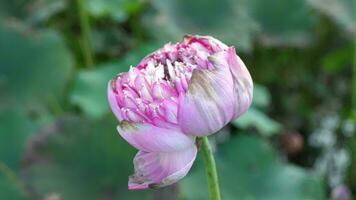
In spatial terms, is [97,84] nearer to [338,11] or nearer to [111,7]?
[111,7]

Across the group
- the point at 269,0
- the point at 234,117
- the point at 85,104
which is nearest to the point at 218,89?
the point at 234,117

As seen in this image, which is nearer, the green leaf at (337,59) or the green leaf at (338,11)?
the green leaf at (338,11)

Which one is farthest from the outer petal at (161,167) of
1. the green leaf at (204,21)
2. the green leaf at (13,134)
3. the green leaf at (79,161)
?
the green leaf at (204,21)

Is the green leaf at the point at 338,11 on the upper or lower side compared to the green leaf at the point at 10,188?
upper

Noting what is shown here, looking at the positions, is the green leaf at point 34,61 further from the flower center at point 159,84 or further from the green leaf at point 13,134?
the flower center at point 159,84

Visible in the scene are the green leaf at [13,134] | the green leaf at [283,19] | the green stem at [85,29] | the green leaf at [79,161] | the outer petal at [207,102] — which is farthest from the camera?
the green leaf at [283,19]

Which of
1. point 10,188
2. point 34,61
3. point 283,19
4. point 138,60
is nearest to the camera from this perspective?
point 10,188

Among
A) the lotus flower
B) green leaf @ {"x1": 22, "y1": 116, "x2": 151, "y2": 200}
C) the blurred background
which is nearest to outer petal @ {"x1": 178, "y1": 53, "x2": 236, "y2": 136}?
the lotus flower

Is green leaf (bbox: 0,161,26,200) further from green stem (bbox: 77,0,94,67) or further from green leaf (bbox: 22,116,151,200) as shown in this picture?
green stem (bbox: 77,0,94,67)

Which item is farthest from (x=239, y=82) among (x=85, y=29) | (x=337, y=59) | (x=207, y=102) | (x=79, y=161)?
(x=337, y=59)
